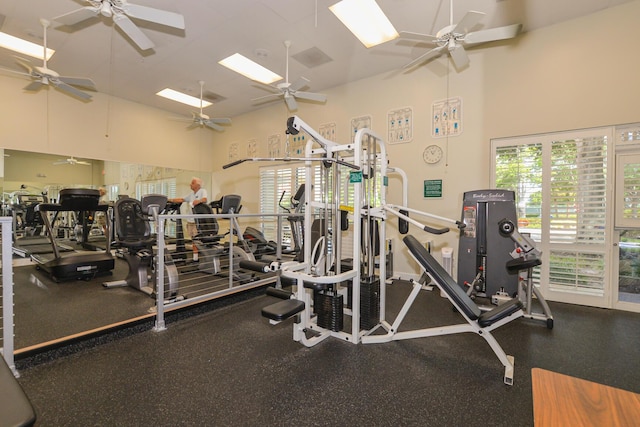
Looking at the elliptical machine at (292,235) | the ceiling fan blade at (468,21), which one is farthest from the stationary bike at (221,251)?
the ceiling fan blade at (468,21)

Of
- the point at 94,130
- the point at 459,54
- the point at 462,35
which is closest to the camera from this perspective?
the point at 462,35

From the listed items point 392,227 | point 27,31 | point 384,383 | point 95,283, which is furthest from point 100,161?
point 384,383

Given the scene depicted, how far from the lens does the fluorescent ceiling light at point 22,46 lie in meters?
4.51

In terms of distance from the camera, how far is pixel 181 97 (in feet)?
22.1

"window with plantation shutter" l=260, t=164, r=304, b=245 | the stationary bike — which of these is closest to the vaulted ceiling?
"window with plantation shutter" l=260, t=164, r=304, b=245

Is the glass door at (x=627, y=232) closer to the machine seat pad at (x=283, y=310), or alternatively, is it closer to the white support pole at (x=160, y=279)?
the machine seat pad at (x=283, y=310)

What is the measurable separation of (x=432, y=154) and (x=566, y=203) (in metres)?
1.94

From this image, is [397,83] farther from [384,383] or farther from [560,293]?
[384,383]

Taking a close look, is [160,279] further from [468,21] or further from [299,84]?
[468,21]

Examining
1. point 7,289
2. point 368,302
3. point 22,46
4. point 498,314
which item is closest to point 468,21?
point 498,314

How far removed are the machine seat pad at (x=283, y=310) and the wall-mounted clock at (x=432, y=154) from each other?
11.7 feet

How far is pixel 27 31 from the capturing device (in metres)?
4.28

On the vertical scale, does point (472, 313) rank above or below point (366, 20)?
below

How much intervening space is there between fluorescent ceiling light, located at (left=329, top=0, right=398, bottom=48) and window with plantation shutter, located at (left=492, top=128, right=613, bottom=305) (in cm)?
244
